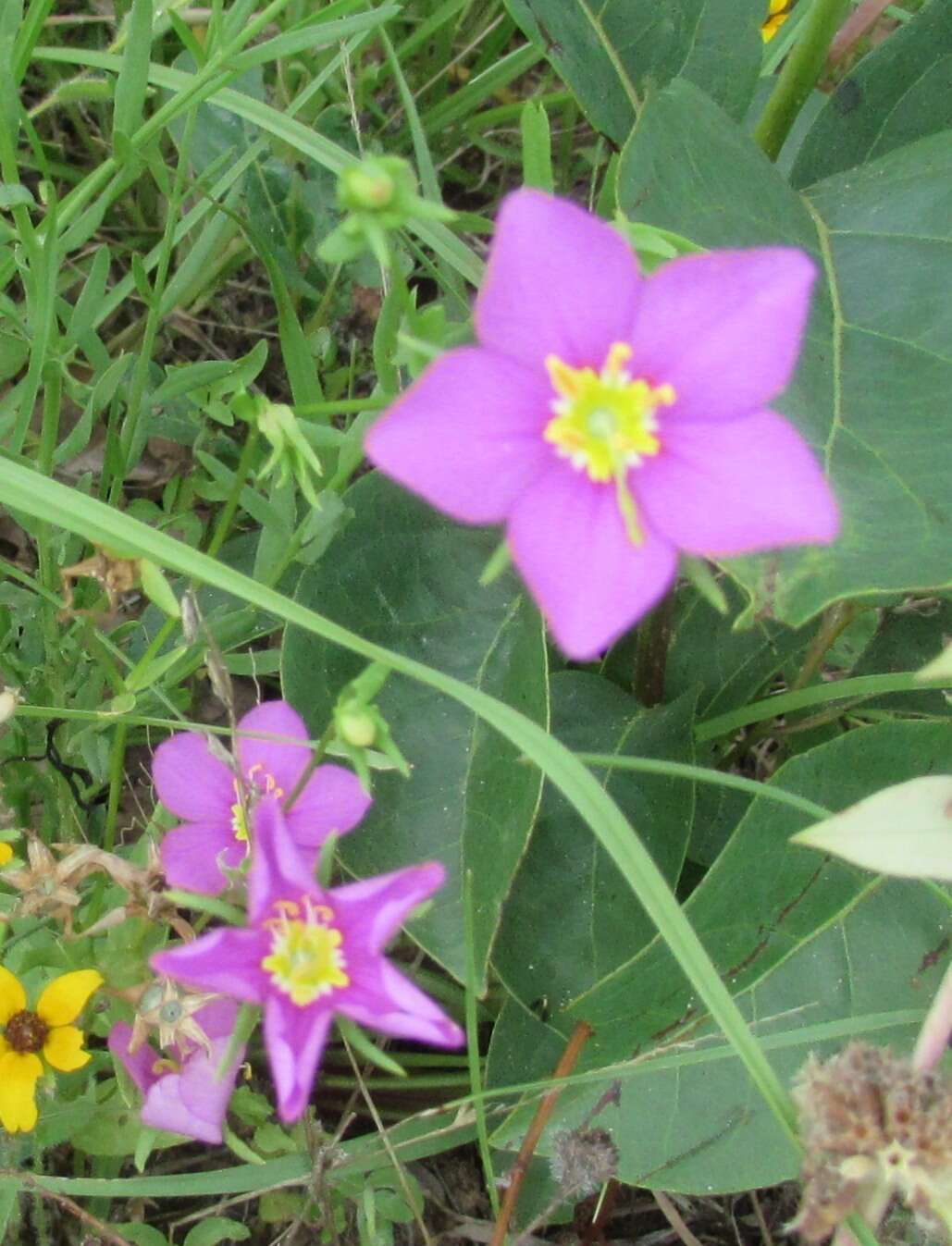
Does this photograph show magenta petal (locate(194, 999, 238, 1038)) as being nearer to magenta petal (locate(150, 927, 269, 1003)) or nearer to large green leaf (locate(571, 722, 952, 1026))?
magenta petal (locate(150, 927, 269, 1003))

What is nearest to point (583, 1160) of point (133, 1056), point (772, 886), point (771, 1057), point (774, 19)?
point (771, 1057)

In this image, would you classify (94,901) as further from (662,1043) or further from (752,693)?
(752,693)

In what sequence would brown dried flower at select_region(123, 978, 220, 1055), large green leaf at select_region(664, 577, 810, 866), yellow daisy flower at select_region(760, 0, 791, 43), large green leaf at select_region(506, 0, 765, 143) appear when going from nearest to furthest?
brown dried flower at select_region(123, 978, 220, 1055), large green leaf at select_region(506, 0, 765, 143), large green leaf at select_region(664, 577, 810, 866), yellow daisy flower at select_region(760, 0, 791, 43)

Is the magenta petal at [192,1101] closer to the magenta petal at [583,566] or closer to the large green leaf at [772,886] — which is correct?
the large green leaf at [772,886]

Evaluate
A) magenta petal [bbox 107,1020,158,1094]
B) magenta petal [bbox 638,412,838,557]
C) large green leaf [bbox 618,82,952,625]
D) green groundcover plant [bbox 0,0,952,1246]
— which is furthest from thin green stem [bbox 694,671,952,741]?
magenta petal [bbox 107,1020,158,1094]

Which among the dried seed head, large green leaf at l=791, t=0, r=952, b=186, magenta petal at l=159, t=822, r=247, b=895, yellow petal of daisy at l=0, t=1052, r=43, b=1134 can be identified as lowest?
the dried seed head
